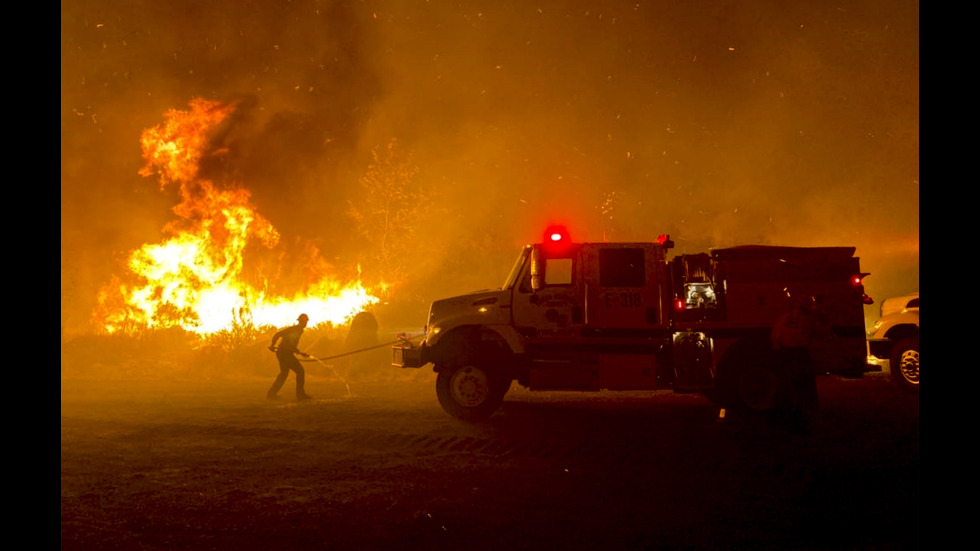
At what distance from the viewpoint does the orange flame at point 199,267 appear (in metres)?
22.1

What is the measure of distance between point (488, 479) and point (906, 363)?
10087 mm

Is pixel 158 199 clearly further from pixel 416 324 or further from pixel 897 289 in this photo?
pixel 897 289

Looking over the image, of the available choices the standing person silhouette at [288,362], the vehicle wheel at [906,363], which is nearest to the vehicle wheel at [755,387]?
the vehicle wheel at [906,363]

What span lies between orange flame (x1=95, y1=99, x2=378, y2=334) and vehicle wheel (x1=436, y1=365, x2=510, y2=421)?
12.3 meters

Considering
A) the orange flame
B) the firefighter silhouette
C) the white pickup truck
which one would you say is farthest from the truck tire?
the orange flame

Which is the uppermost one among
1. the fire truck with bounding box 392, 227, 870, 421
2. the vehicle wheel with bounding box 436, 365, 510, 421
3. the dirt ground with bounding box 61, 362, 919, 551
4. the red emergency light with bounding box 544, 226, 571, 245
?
the red emergency light with bounding box 544, 226, 571, 245

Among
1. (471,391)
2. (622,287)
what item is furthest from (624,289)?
(471,391)

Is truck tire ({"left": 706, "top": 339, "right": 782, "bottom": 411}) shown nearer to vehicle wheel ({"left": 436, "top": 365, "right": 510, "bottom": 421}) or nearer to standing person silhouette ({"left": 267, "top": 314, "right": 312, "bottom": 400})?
vehicle wheel ({"left": 436, "top": 365, "right": 510, "bottom": 421})

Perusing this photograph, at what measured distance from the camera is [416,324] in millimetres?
31109

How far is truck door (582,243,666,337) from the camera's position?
10.1 m

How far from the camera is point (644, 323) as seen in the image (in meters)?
10.1
